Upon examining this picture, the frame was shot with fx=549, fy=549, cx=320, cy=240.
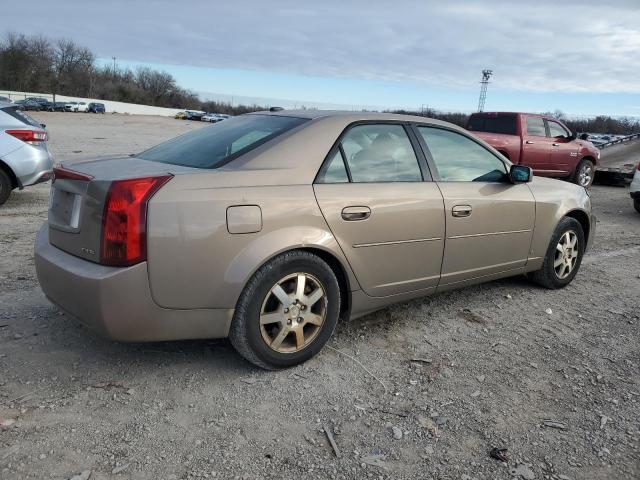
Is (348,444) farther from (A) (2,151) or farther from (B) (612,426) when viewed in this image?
(A) (2,151)

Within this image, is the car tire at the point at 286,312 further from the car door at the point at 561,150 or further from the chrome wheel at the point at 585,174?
the chrome wheel at the point at 585,174

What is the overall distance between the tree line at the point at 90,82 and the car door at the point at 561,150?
48.1 m

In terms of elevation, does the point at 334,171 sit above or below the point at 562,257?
above

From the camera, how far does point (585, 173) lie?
14.1 metres

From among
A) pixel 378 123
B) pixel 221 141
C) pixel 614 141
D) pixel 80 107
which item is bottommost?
pixel 221 141

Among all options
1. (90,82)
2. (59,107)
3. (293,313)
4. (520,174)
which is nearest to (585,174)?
(520,174)

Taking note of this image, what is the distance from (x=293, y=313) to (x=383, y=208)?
2.99ft

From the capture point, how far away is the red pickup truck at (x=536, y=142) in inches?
485

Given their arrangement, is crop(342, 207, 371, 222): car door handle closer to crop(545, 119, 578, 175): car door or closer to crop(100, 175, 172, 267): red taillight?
crop(100, 175, 172, 267): red taillight

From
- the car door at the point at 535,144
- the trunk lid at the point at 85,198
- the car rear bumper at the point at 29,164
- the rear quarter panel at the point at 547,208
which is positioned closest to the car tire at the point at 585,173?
the car door at the point at 535,144

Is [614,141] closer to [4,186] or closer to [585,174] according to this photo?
[585,174]

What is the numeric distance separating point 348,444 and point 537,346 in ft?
6.16

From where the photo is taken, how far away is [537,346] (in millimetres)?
3873

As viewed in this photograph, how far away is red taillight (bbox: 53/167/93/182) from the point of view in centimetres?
298
